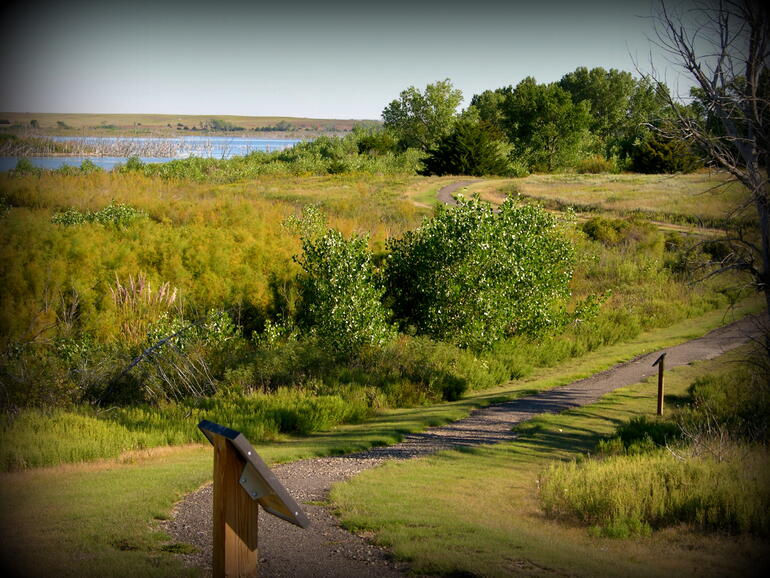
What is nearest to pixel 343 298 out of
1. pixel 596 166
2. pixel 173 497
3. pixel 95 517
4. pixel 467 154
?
pixel 173 497

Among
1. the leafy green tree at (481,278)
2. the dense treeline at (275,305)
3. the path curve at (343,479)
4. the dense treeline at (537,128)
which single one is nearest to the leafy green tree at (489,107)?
the dense treeline at (537,128)

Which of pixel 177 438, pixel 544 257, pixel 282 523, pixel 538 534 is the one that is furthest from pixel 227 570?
pixel 544 257

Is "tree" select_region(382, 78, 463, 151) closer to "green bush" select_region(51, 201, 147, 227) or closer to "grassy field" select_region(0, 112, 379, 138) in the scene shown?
"grassy field" select_region(0, 112, 379, 138)

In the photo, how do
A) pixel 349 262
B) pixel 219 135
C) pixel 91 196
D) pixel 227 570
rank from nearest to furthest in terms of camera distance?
1. pixel 227 570
2. pixel 349 262
3. pixel 91 196
4. pixel 219 135

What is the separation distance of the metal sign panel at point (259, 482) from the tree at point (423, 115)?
9366 cm

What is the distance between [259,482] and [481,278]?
709 inches

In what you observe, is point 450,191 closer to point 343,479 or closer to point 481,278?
point 481,278

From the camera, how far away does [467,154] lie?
2603 inches

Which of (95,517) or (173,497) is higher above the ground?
(95,517)

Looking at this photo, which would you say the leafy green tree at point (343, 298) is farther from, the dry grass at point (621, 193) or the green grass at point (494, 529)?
the dry grass at point (621, 193)

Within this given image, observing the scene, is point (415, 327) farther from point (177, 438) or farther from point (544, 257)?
point (177, 438)

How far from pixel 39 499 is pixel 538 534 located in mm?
5226

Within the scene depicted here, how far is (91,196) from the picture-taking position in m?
30.6

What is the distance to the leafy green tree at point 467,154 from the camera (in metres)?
66.2
